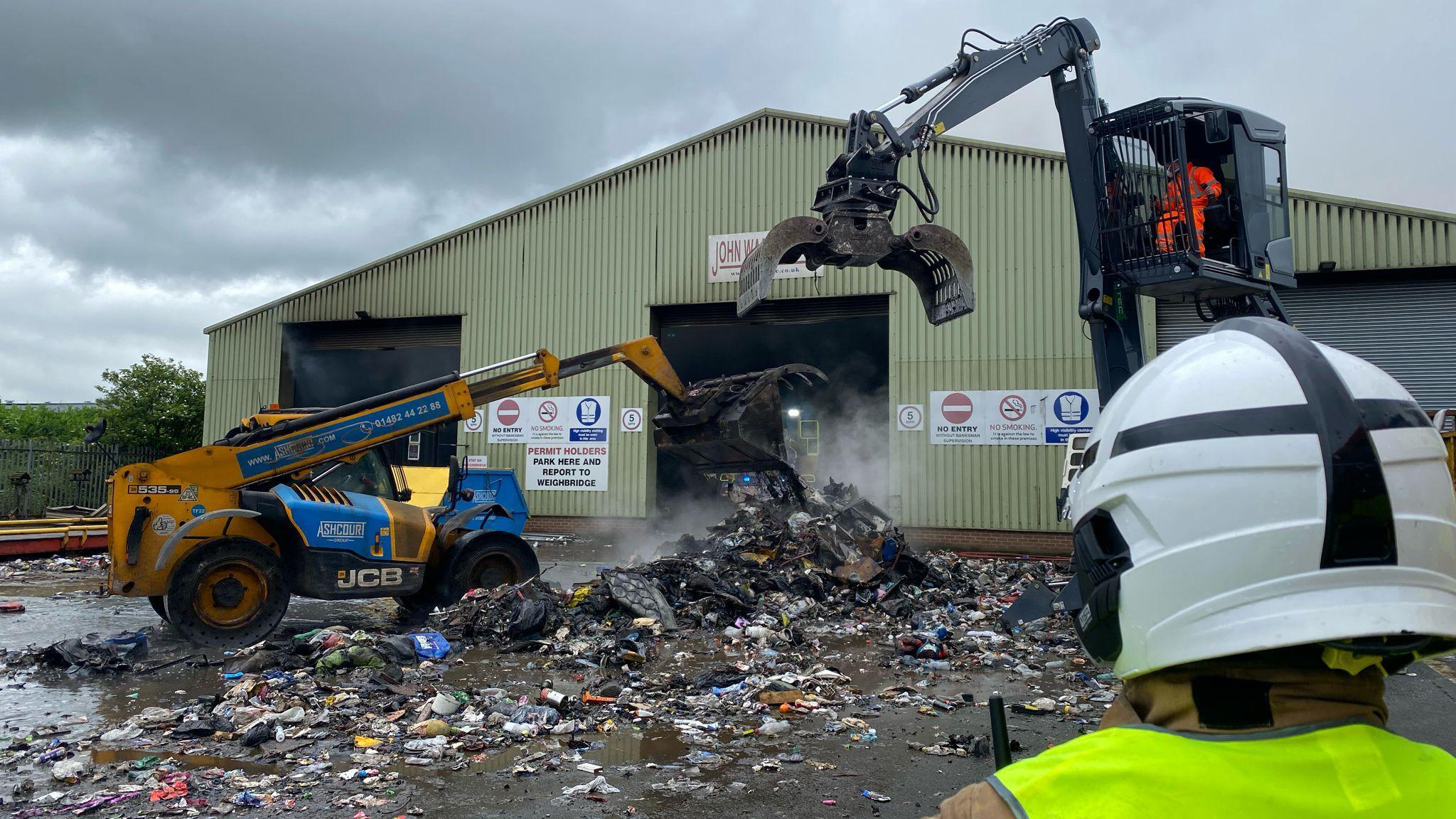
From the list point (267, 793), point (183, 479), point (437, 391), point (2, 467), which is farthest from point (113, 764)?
point (2, 467)

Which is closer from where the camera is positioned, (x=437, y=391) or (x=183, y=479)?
(x=183, y=479)

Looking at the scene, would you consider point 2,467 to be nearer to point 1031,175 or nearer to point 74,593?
point 74,593

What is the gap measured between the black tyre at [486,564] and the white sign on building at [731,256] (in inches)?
356

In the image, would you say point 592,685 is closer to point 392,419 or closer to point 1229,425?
point 392,419

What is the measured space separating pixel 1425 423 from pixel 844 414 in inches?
708

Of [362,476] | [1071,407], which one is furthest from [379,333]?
[1071,407]

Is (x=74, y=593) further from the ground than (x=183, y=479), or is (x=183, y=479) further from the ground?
(x=183, y=479)

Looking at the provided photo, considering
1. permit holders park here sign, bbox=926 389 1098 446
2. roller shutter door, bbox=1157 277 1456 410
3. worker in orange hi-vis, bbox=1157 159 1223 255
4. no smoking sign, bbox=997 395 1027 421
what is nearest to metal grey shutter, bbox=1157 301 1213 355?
roller shutter door, bbox=1157 277 1456 410

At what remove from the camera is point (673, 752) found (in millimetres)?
5500

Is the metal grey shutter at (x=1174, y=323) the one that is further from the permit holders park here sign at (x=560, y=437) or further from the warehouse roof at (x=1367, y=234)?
the permit holders park here sign at (x=560, y=437)

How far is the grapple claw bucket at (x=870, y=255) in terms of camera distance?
6480 mm

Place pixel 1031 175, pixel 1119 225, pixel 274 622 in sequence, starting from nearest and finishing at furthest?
pixel 1119 225, pixel 274 622, pixel 1031 175

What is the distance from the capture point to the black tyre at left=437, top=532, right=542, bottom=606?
9.86m

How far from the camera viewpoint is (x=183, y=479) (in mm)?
8648
